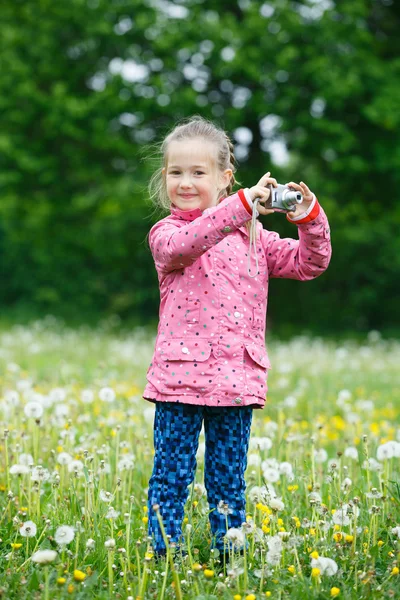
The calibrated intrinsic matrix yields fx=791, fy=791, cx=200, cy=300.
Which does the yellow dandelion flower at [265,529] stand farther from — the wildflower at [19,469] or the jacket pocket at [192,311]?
the wildflower at [19,469]

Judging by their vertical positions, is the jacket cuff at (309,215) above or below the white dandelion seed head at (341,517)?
above

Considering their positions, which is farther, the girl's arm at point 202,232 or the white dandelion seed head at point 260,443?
the white dandelion seed head at point 260,443

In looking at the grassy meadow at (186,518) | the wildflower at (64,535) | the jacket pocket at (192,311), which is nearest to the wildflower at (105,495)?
the grassy meadow at (186,518)

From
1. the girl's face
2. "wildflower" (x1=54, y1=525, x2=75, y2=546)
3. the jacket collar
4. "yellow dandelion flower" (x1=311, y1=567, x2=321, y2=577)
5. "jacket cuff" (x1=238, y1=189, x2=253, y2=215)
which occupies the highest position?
the girl's face

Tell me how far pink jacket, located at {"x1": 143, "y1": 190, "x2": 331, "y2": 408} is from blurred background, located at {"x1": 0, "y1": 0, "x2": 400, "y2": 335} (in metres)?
11.0

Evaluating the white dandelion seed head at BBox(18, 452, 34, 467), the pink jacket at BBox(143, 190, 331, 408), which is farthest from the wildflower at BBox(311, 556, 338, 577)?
the white dandelion seed head at BBox(18, 452, 34, 467)

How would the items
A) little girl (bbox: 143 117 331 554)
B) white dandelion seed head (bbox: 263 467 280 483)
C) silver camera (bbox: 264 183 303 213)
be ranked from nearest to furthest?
silver camera (bbox: 264 183 303 213)
little girl (bbox: 143 117 331 554)
white dandelion seed head (bbox: 263 467 280 483)

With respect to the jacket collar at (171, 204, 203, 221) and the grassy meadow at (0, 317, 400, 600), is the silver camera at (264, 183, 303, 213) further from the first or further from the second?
the grassy meadow at (0, 317, 400, 600)

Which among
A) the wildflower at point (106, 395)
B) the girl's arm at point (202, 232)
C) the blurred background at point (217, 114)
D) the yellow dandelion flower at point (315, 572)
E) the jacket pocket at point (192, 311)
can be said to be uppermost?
the blurred background at point (217, 114)

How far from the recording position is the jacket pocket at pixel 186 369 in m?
2.87

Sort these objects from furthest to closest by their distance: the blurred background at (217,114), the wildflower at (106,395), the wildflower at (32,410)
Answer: the blurred background at (217,114) → the wildflower at (106,395) → the wildflower at (32,410)

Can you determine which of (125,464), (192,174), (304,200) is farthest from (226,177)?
(125,464)

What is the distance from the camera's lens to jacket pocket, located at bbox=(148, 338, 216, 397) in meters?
2.87

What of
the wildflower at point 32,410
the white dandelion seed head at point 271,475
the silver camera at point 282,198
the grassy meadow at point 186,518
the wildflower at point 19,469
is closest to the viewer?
the grassy meadow at point 186,518
